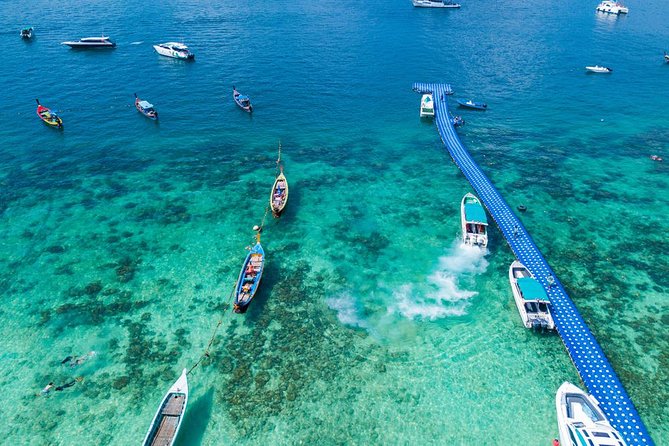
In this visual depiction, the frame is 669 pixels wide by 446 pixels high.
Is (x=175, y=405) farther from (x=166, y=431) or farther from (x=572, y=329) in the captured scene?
(x=572, y=329)

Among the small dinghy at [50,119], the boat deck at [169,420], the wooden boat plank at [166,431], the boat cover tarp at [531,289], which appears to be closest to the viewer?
the wooden boat plank at [166,431]

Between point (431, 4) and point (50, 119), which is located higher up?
point (431, 4)

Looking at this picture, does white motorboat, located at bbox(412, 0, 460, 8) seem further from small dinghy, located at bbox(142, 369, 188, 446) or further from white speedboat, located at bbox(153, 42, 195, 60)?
small dinghy, located at bbox(142, 369, 188, 446)

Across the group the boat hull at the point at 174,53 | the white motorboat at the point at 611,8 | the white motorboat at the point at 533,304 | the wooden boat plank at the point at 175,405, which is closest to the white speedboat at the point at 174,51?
the boat hull at the point at 174,53

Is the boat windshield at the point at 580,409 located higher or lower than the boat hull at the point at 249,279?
lower

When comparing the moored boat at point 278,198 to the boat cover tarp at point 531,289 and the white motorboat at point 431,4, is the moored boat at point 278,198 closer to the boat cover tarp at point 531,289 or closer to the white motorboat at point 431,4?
the boat cover tarp at point 531,289

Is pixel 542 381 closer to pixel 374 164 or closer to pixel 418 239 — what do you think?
pixel 418 239

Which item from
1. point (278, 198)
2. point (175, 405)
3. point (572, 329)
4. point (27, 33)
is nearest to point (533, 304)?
point (572, 329)

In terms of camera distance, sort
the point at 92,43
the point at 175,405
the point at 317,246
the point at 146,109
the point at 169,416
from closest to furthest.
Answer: the point at 169,416 → the point at 175,405 → the point at 317,246 → the point at 146,109 → the point at 92,43
